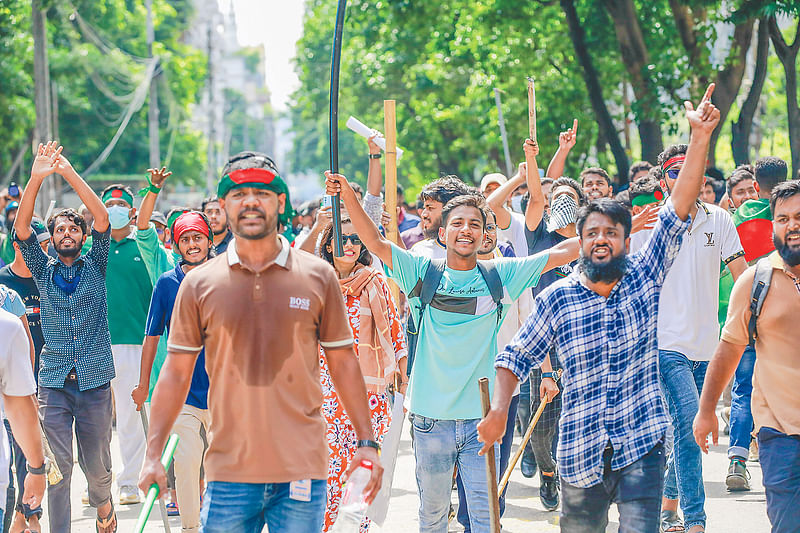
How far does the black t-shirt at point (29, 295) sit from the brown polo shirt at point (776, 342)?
5.22 meters

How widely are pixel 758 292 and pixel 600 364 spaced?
0.80 m

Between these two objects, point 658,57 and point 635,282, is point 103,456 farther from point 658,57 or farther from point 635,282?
point 658,57

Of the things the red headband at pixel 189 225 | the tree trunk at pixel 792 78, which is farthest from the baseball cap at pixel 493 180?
the tree trunk at pixel 792 78

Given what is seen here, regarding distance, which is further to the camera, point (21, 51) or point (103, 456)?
point (21, 51)

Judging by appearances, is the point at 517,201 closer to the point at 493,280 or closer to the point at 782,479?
the point at 493,280

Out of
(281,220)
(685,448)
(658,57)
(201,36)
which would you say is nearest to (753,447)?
(685,448)

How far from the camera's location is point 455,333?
596 cm

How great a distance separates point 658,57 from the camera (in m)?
17.6

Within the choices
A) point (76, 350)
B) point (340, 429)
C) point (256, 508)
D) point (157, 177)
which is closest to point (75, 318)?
point (76, 350)

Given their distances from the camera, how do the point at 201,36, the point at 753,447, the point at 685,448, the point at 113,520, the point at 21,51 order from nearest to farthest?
the point at 685,448
the point at 113,520
the point at 753,447
the point at 21,51
the point at 201,36

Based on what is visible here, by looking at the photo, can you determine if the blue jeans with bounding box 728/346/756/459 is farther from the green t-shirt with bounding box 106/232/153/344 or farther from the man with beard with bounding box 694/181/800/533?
the green t-shirt with bounding box 106/232/153/344

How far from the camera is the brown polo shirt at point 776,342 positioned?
16.2 feet

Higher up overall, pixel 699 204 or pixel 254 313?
pixel 699 204

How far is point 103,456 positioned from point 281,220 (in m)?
3.20
